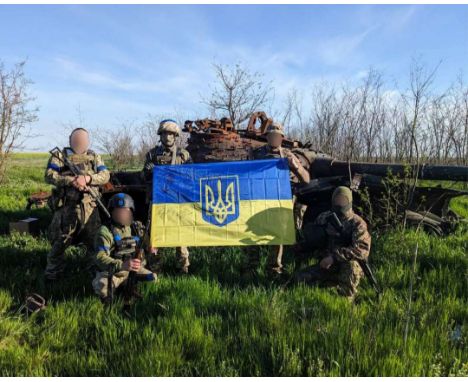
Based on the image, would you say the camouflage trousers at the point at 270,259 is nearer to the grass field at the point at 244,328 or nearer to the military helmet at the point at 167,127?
the grass field at the point at 244,328

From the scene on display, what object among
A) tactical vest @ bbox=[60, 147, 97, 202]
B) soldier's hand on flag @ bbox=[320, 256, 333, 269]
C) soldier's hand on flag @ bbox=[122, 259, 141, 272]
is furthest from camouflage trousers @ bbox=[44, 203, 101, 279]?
soldier's hand on flag @ bbox=[320, 256, 333, 269]

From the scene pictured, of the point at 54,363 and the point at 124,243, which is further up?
the point at 124,243

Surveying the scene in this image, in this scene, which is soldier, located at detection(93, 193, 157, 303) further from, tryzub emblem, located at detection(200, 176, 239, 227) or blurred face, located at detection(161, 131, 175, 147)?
blurred face, located at detection(161, 131, 175, 147)

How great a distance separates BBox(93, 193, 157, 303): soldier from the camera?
4.40 metres

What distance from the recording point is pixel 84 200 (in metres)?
5.46

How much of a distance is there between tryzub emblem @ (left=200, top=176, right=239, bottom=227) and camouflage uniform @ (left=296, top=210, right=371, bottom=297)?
121cm

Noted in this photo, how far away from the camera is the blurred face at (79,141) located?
542 centimetres

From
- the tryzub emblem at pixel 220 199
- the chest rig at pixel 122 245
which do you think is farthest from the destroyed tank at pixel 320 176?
the chest rig at pixel 122 245

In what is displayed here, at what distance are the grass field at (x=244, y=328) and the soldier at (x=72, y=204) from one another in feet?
1.52

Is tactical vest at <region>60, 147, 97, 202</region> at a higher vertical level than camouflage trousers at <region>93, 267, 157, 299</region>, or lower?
higher

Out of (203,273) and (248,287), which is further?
(203,273)

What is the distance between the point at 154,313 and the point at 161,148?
9.03ft
